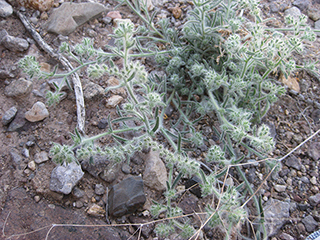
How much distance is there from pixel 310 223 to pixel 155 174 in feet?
5.69

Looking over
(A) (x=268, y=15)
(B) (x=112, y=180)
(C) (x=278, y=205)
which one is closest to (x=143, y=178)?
(B) (x=112, y=180)

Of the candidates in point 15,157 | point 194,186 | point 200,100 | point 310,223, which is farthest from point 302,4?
point 15,157

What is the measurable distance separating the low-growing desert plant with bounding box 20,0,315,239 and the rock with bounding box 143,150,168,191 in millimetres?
128

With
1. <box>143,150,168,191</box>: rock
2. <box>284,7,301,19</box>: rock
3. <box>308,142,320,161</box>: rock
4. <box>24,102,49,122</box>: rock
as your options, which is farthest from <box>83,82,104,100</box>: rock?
<box>284,7,301,19</box>: rock

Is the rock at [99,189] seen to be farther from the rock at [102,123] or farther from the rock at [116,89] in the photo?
the rock at [116,89]

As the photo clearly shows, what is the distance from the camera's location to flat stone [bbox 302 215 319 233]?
2.94 meters

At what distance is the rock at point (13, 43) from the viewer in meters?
3.75

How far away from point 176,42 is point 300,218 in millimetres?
2807

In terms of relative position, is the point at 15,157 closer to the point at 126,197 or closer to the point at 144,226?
the point at 126,197

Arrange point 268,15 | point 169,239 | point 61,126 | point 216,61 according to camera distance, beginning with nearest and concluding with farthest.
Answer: point 169,239
point 61,126
point 216,61
point 268,15

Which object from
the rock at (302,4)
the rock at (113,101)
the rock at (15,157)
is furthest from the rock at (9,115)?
the rock at (302,4)

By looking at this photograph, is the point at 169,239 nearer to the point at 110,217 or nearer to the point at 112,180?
the point at 110,217

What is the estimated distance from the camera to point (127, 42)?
91.0 inches

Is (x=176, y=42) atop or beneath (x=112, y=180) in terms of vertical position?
atop
